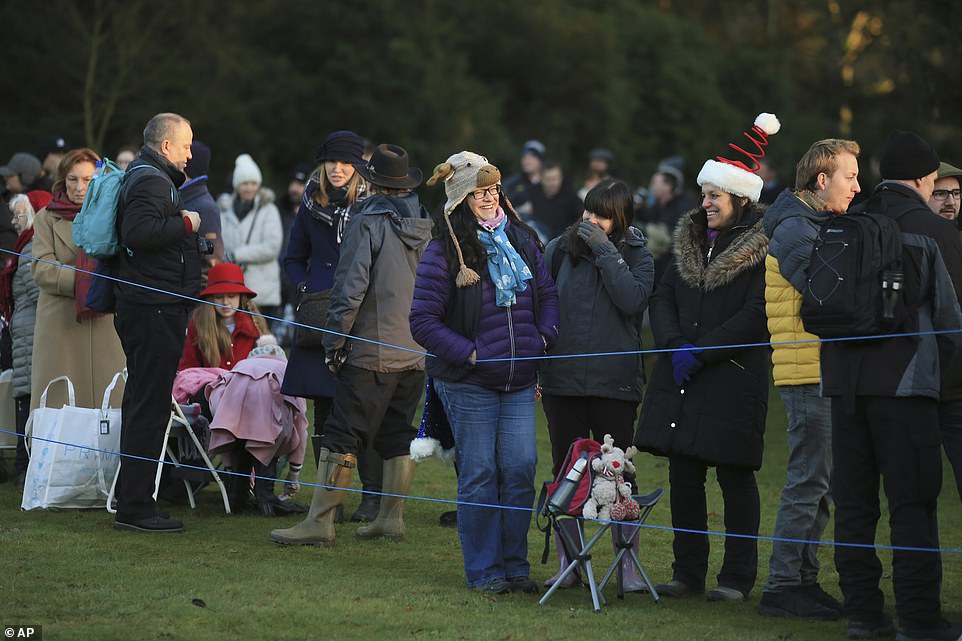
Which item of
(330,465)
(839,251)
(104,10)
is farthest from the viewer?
(104,10)

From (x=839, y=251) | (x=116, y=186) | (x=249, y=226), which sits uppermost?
(x=249, y=226)

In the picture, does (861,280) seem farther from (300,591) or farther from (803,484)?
(300,591)

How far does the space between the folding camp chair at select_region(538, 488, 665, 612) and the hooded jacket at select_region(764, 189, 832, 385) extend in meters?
0.86

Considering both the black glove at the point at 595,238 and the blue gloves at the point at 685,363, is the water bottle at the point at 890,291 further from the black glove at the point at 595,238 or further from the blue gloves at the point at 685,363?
the black glove at the point at 595,238

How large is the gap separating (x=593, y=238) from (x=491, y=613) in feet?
6.42

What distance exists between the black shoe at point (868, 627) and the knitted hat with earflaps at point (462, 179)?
2.35m

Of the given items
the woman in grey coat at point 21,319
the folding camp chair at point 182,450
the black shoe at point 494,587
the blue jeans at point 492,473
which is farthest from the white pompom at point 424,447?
the woman in grey coat at point 21,319

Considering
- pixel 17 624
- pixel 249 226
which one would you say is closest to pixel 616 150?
pixel 249 226

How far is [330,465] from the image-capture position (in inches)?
332

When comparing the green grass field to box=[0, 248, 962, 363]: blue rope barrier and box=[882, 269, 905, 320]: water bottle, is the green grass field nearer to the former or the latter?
box=[0, 248, 962, 363]: blue rope barrier

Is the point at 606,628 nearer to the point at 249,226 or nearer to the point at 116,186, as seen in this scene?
the point at 116,186

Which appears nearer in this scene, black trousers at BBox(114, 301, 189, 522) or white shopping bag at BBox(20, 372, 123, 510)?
black trousers at BBox(114, 301, 189, 522)

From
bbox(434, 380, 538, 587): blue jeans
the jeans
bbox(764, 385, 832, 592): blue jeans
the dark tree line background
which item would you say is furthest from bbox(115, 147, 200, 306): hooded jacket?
the dark tree line background

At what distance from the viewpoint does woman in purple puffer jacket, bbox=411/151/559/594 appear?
23.7ft
